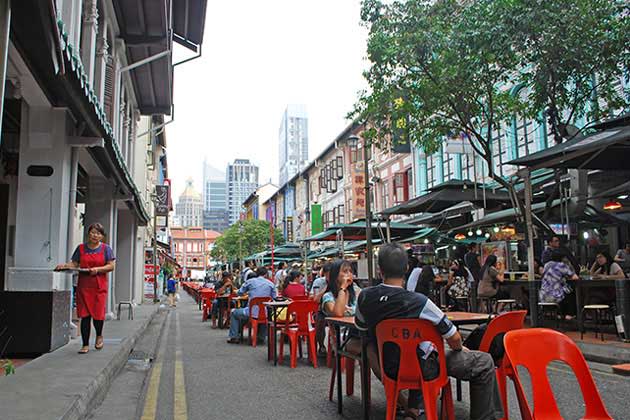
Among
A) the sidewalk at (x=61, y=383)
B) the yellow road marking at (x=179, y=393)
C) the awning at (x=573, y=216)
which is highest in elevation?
the awning at (x=573, y=216)

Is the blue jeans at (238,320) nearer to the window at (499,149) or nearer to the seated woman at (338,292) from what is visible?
the seated woman at (338,292)

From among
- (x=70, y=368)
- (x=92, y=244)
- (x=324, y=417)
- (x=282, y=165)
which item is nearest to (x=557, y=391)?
(x=324, y=417)

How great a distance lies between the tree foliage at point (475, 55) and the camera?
14211mm

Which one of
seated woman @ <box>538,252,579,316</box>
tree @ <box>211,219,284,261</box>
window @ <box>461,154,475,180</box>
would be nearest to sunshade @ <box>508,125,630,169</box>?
seated woman @ <box>538,252,579,316</box>

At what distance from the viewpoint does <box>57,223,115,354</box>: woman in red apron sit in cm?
778

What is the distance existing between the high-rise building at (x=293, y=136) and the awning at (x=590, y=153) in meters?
139

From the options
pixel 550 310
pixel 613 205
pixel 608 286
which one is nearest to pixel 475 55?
pixel 613 205

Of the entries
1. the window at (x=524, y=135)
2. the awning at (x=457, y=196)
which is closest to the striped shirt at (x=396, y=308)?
the awning at (x=457, y=196)

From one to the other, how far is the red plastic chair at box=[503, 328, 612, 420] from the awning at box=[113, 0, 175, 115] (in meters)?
12.2

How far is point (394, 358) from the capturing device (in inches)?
178

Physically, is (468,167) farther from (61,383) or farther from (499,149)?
(61,383)

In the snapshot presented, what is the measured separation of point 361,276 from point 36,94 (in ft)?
54.3

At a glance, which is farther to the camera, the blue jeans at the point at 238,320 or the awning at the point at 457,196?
the awning at the point at 457,196

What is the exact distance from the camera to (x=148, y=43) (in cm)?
1614
